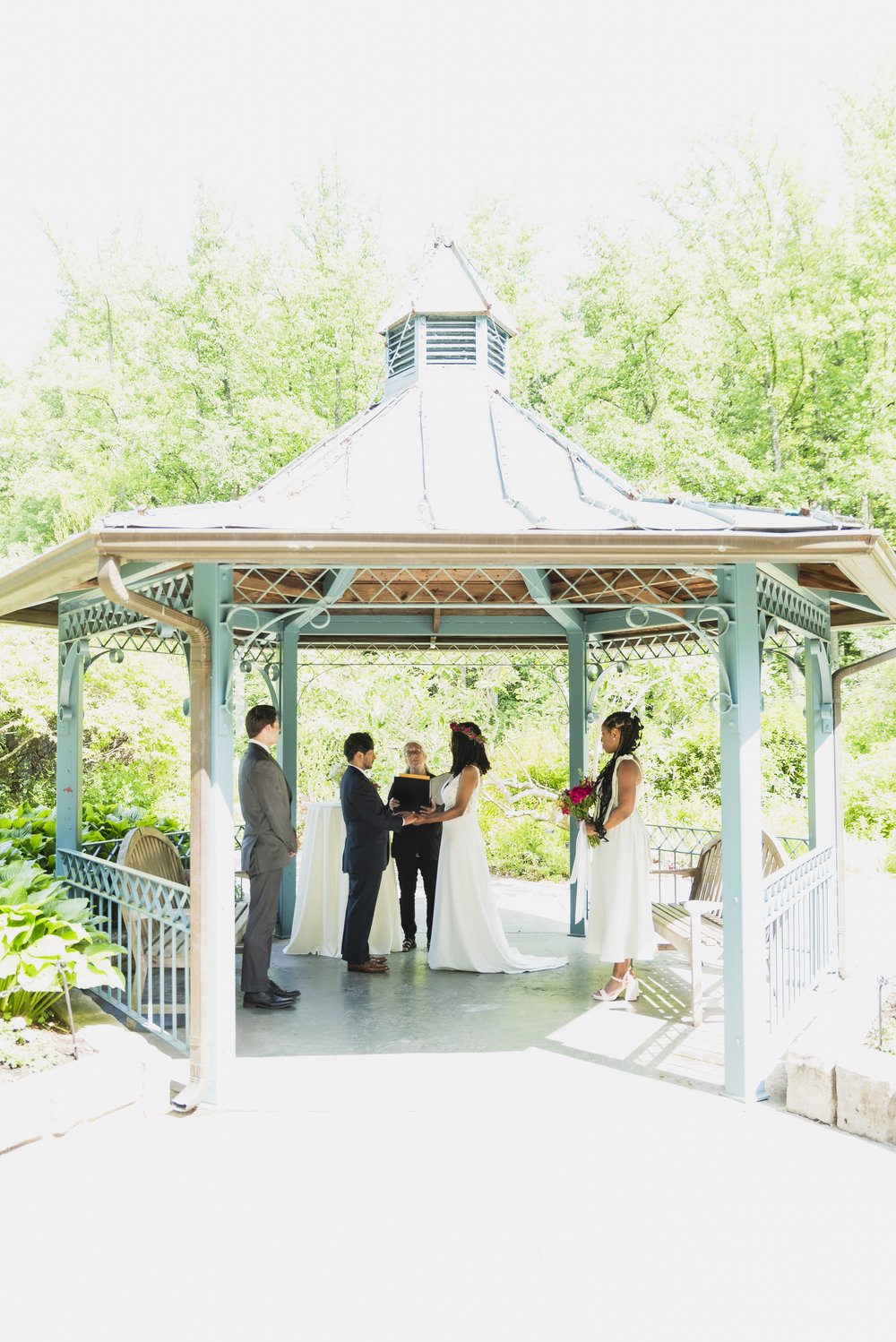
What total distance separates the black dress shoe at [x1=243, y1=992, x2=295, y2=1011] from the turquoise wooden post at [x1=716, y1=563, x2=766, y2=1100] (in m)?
2.97

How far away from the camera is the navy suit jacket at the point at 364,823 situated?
780 cm

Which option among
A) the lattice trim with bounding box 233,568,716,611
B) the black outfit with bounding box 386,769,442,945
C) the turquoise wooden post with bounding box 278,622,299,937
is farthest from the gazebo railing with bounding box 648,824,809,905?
the turquoise wooden post with bounding box 278,622,299,937

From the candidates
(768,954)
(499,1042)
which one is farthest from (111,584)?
(768,954)

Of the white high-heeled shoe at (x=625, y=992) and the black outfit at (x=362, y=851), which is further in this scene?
the black outfit at (x=362, y=851)

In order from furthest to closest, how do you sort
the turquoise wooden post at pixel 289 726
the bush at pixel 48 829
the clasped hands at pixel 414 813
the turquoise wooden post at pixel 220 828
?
the turquoise wooden post at pixel 289 726, the clasped hands at pixel 414 813, the bush at pixel 48 829, the turquoise wooden post at pixel 220 828

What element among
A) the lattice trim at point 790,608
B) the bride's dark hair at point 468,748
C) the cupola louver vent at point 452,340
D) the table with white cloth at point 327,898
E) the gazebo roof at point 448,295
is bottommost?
the table with white cloth at point 327,898

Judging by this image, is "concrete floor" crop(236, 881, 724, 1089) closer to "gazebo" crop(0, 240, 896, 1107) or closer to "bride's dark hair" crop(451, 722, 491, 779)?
"gazebo" crop(0, 240, 896, 1107)

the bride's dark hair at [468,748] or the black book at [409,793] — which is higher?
the bride's dark hair at [468,748]

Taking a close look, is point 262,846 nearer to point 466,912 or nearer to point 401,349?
point 466,912

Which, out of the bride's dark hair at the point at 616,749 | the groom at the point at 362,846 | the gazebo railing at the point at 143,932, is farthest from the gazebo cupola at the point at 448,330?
the gazebo railing at the point at 143,932

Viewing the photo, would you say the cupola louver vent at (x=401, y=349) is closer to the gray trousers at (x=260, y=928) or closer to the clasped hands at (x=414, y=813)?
the clasped hands at (x=414, y=813)

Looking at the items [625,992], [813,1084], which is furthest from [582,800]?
[813,1084]

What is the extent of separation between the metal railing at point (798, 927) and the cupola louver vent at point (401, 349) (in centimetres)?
495

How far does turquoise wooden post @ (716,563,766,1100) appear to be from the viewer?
5320 millimetres
